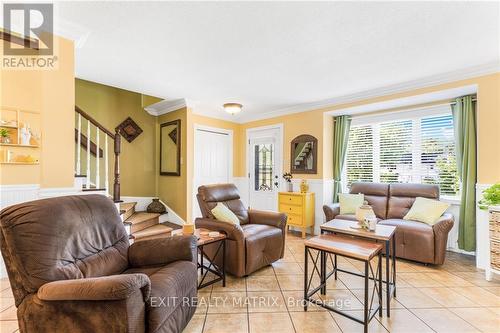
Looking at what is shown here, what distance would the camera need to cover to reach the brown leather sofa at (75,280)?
4.24 feet

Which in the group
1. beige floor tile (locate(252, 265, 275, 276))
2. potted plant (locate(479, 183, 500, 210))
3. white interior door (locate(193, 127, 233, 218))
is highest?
white interior door (locate(193, 127, 233, 218))

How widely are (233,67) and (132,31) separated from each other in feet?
3.87

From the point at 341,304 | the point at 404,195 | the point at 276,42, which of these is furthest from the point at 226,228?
the point at 404,195

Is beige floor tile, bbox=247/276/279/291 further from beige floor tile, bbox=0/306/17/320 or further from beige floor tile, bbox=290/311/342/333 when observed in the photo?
beige floor tile, bbox=0/306/17/320

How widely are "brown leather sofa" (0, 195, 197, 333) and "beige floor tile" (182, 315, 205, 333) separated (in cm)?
15

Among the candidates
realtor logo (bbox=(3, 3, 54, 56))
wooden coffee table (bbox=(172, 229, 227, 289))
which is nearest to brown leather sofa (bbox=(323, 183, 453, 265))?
wooden coffee table (bbox=(172, 229, 227, 289))

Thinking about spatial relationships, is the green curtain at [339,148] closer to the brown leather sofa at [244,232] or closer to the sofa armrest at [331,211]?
the sofa armrest at [331,211]

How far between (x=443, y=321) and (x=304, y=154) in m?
3.28

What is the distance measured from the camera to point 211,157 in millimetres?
5402

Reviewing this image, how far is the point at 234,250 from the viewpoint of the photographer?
2.63 metres

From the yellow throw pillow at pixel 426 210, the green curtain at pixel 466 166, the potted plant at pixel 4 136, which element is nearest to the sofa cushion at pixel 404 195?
the yellow throw pillow at pixel 426 210

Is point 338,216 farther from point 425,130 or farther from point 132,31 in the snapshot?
point 132,31

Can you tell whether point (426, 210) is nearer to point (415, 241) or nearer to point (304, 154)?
point (415, 241)

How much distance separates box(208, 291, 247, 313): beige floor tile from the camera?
2121 mm
